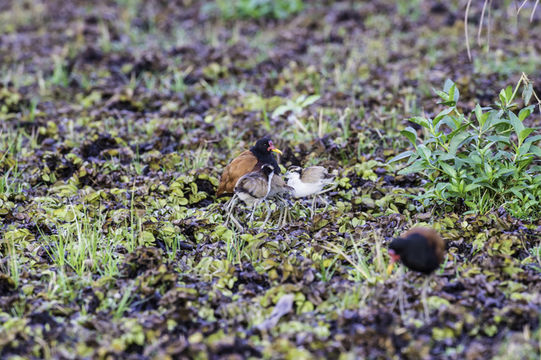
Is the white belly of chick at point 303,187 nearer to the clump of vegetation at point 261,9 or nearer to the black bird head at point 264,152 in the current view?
the black bird head at point 264,152

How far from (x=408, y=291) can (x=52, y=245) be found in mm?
2364

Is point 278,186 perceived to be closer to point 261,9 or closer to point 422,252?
point 422,252

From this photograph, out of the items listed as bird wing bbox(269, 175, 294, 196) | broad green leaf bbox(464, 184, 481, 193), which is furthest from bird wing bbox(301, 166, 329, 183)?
broad green leaf bbox(464, 184, 481, 193)

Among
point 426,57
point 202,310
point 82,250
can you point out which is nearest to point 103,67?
point 426,57

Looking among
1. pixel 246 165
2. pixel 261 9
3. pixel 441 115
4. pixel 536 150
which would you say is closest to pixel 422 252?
pixel 441 115

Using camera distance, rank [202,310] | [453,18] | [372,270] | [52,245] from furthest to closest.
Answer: [453,18], [52,245], [372,270], [202,310]

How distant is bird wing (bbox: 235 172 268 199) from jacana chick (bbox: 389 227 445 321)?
1130 millimetres

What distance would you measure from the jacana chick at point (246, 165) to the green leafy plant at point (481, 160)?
923 millimetres

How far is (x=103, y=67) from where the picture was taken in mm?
8430

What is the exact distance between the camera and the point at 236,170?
4672 millimetres

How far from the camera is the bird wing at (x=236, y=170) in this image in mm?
4648

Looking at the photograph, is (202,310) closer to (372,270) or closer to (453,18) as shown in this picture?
(372,270)

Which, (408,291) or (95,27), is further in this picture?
(95,27)

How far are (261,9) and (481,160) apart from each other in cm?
665
